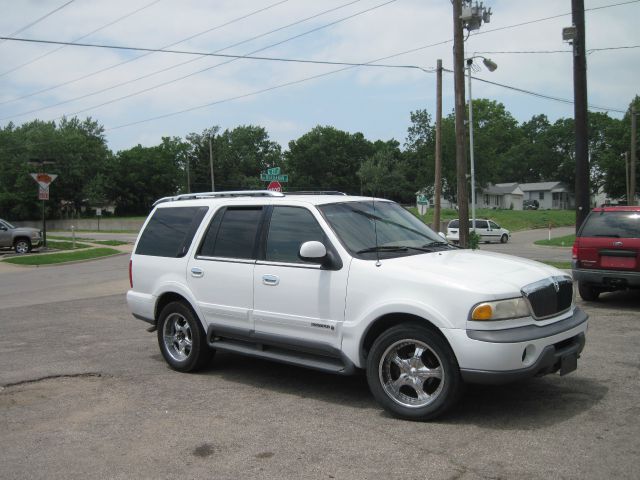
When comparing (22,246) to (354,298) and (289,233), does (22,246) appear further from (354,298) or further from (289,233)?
(354,298)

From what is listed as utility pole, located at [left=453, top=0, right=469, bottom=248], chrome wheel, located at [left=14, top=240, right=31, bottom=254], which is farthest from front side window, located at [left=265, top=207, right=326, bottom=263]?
chrome wheel, located at [left=14, top=240, right=31, bottom=254]

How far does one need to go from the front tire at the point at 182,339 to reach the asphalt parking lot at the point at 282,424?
150 millimetres

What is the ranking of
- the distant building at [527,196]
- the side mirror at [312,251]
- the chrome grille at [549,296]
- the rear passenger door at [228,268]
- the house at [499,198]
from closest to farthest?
the chrome grille at [549,296]
the side mirror at [312,251]
the rear passenger door at [228,268]
the house at [499,198]
the distant building at [527,196]

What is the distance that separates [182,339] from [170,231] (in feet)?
4.04

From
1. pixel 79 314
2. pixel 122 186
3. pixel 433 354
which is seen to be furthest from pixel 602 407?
pixel 122 186

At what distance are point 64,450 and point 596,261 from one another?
348 inches

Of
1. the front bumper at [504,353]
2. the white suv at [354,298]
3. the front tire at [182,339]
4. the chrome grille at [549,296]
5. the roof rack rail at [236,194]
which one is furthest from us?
the front tire at [182,339]

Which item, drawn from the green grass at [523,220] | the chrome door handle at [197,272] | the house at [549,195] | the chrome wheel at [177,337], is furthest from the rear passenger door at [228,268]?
the house at [549,195]

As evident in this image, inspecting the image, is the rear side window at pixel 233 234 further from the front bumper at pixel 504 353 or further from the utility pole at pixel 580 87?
the utility pole at pixel 580 87

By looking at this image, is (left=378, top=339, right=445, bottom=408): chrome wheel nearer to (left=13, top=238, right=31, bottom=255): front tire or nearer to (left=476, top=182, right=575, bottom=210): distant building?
(left=13, top=238, right=31, bottom=255): front tire

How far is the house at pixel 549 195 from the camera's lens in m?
110

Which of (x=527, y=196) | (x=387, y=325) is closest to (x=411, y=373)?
(x=387, y=325)

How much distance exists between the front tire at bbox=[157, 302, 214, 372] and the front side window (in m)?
1.31

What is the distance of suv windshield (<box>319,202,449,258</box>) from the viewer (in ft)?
18.3
